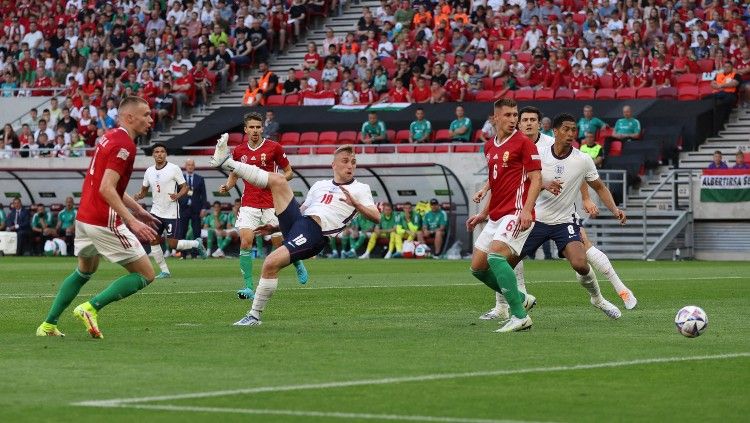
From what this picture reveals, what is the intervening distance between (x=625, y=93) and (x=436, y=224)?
5.96 metres

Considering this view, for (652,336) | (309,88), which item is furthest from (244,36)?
(652,336)

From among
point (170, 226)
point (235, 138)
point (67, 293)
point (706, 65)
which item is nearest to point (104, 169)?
point (67, 293)

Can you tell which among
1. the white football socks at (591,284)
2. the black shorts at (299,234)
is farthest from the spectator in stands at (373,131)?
the black shorts at (299,234)

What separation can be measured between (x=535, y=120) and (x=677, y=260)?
2044 cm

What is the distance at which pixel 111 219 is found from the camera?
40.5 feet

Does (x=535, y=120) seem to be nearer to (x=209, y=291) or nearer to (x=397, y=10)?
(x=209, y=291)

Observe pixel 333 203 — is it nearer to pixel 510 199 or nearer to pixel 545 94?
pixel 510 199

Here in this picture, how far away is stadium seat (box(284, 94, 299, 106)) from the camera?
138 feet

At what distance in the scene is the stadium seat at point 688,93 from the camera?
1452 inches

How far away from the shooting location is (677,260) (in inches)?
1359

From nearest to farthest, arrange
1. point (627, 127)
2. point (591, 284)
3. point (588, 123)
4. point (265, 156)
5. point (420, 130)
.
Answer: point (591, 284) → point (265, 156) → point (588, 123) → point (627, 127) → point (420, 130)

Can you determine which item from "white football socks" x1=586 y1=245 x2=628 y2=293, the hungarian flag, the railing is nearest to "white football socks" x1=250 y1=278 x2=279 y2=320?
"white football socks" x1=586 y1=245 x2=628 y2=293

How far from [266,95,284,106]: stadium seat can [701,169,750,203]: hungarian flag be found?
13.1m

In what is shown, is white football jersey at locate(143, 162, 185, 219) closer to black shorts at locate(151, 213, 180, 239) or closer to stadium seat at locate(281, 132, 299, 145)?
black shorts at locate(151, 213, 180, 239)
